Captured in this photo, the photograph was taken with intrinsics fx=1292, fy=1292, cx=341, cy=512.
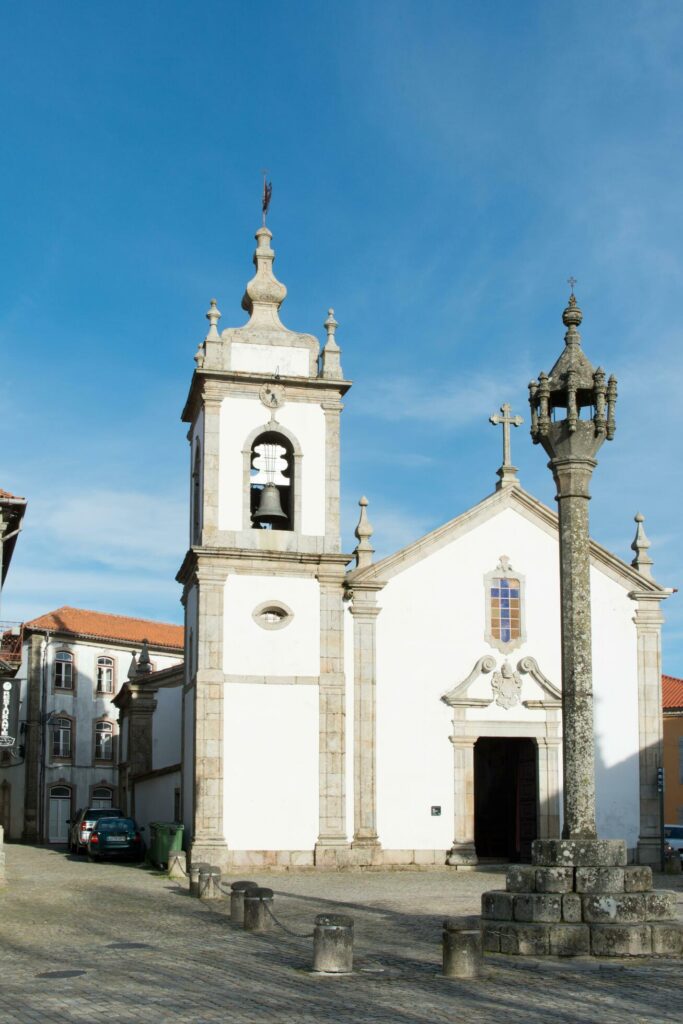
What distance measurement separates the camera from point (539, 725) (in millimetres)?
28312

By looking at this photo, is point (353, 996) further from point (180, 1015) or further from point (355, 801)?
point (355, 801)

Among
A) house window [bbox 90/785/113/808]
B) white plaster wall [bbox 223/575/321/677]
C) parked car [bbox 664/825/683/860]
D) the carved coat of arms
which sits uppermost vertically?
white plaster wall [bbox 223/575/321/677]

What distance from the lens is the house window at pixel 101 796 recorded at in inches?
2079

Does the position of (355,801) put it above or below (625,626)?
below

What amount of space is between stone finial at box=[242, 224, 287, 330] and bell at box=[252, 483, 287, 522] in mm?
3852

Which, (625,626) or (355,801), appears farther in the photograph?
(625,626)

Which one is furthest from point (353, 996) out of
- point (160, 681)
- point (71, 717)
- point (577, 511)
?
point (71, 717)

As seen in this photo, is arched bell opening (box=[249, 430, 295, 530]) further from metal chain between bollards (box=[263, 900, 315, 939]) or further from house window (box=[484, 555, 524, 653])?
metal chain between bollards (box=[263, 900, 315, 939])

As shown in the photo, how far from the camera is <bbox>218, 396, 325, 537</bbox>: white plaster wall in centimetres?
2730

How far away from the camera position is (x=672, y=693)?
51250mm

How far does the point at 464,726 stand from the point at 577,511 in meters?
13.8

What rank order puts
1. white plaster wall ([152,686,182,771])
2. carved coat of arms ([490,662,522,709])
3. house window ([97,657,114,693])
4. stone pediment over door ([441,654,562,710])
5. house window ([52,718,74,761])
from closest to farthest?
stone pediment over door ([441,654,562,710]), carved coat of arms ([490,662,522,709]), white plaster wall ([152,686,182,771]), house window ([52,718,74,761]), house window ([97,657,114,693])

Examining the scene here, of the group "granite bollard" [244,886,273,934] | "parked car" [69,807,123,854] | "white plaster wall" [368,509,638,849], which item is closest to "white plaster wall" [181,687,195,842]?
"white plaster wall" [368,509,638,849]

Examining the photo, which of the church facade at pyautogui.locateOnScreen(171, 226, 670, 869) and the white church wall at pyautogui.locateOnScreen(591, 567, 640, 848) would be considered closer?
the church facade at pyautogui.locateOnScreen(171, 226, 670, 869)
